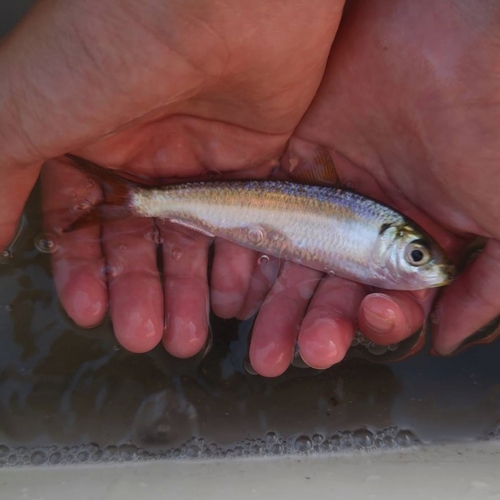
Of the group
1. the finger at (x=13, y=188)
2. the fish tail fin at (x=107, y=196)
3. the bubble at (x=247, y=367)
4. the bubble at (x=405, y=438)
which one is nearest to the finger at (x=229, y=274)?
the bubble at (x=247, y=367)

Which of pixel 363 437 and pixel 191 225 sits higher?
pixel 191 225

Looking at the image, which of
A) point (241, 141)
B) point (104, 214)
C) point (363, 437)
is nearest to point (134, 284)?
point (104, 214)

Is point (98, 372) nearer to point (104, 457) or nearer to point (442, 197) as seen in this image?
point (104, 457)

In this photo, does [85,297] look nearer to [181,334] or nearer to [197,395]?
[181,334]

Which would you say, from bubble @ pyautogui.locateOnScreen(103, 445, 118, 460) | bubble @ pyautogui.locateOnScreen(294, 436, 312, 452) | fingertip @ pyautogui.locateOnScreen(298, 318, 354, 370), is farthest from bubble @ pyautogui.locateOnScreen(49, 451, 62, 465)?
fingertip @ pyautogui.locateOnScreen(298, 318, 354, 370)

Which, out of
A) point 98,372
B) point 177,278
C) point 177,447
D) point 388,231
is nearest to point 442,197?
point 388,231

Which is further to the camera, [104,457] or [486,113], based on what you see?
[104,457]
